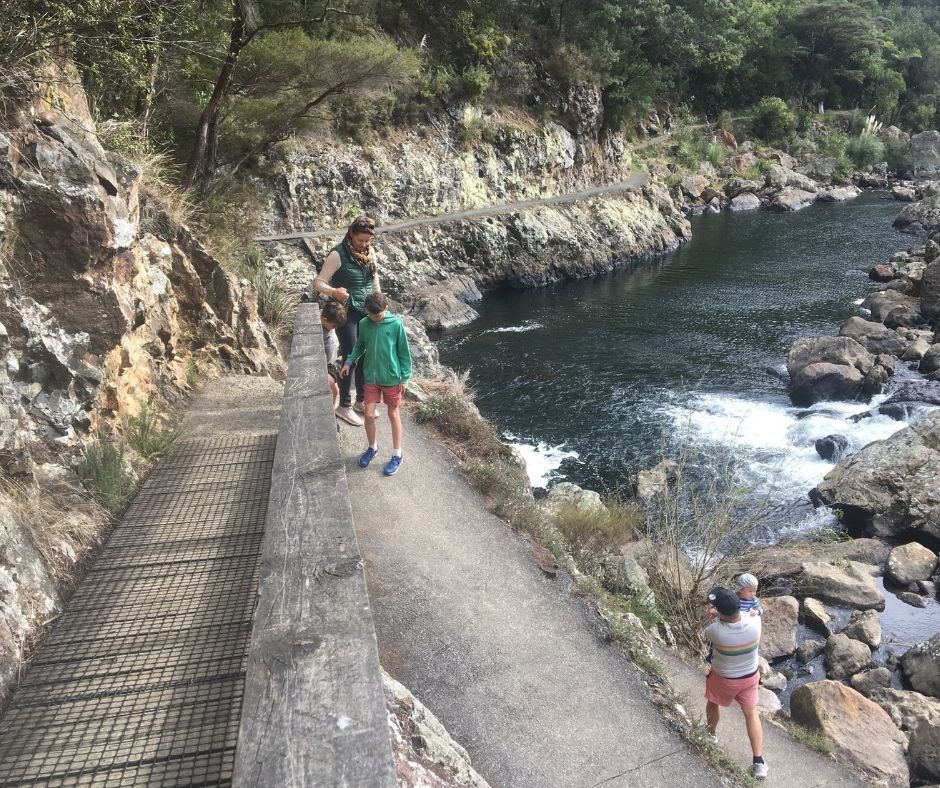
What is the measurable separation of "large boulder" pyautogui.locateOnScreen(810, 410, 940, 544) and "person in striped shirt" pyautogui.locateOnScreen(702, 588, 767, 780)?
25.7 ft

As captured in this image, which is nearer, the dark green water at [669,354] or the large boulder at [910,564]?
the large boulder at [910,564]

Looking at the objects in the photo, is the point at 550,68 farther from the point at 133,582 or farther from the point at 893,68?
the point at 893,68

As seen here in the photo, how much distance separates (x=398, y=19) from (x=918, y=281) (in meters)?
25.8

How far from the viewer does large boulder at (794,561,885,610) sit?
9.80 metres

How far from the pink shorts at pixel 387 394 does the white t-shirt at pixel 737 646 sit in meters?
3.42

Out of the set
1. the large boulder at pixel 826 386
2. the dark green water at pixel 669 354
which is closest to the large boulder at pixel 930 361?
the large boulder at pixel 826 386

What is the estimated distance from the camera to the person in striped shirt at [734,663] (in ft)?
17.4

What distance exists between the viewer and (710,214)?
4762cm

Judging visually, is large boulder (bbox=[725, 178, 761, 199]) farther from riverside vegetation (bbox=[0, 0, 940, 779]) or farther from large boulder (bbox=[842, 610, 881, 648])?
large boulder (bbox=[842, 610, 881, 648])

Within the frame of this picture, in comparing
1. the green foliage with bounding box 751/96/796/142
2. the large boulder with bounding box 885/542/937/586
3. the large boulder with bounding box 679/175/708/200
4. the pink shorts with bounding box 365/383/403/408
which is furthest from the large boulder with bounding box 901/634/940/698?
the green foliage with bounding box 751/96/796/142

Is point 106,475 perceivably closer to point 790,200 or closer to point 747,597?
point 747,597

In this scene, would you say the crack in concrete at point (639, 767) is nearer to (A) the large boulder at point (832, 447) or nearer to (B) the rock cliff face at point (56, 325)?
(B) the rock cliff face at point (56, 325)

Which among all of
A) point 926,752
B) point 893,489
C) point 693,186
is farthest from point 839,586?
point 693,186

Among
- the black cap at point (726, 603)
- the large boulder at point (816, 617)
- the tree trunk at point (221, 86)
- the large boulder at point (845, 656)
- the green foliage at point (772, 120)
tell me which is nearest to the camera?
the black cap at point (726, 603)
